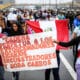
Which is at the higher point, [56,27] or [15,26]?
[15,26]

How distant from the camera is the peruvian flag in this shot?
31.7ft

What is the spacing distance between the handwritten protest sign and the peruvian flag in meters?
0.66

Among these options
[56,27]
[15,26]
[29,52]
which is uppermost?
[15,26]

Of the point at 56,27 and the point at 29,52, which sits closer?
the point at 29,52

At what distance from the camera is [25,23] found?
10344 millimetres

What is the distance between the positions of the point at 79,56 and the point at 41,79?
360 centimetres

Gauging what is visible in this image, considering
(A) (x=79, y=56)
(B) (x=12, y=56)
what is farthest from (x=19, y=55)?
(A) (x=79, y=56)

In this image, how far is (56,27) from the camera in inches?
389

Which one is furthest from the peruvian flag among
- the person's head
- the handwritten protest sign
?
the person's head

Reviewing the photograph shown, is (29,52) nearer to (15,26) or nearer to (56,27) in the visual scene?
(15,26)

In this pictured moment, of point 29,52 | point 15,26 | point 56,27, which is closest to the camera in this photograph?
point 29,52

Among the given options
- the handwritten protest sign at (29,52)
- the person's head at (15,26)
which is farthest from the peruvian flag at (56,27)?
the person's head at (15,26)

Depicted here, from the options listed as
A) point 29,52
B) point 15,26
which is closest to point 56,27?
point 15,26

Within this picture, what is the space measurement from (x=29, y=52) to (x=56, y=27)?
1.33 meters
